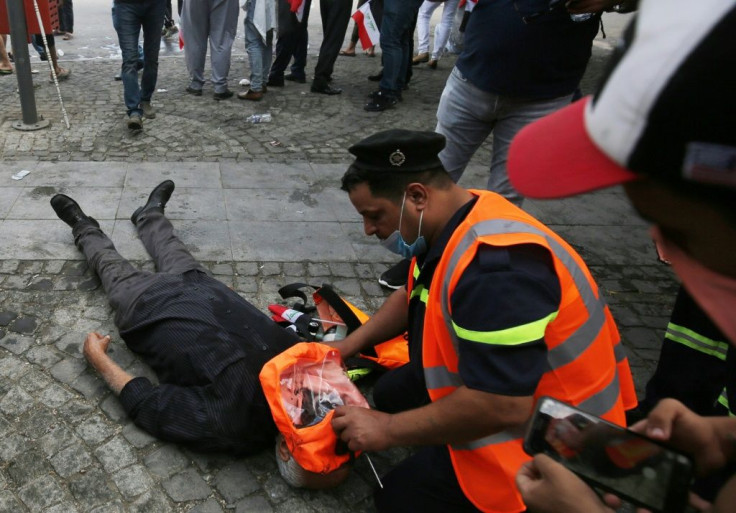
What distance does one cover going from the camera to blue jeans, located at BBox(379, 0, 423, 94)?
22.5 ft

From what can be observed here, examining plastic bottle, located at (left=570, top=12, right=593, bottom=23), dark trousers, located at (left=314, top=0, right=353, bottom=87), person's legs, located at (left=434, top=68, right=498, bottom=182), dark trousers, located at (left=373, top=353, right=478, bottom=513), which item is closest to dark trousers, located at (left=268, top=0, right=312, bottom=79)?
dark trousers, located at (left=314, top=0, right=353, bottom=87)

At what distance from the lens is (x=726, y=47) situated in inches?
28.0

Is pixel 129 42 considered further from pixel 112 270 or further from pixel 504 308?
pixel 504 308

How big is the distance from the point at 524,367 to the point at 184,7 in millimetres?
6522

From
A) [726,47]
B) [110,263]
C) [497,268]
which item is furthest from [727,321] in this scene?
[110,263]

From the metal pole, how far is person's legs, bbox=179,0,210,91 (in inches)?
70.3

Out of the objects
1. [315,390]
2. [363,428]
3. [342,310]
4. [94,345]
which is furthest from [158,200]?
[363,428]

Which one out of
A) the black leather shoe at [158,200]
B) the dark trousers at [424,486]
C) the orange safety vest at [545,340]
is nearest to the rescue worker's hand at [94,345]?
the black leather shoe at [158,200]

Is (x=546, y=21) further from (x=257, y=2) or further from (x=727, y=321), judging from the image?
(x=257, y=2)

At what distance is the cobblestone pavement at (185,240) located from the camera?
2.60 metres

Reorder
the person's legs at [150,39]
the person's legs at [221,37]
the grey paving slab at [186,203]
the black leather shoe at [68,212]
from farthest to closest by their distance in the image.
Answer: the person's legs at [221,37] < the person's legs at [150,39] < the grey paving slab at [186,203] < the black leather shoe at [68,212]

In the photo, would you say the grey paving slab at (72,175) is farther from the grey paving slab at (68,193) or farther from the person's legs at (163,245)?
the person's legs at (163,245)

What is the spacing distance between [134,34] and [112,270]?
3374mm

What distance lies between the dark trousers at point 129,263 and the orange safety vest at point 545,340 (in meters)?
1.90
